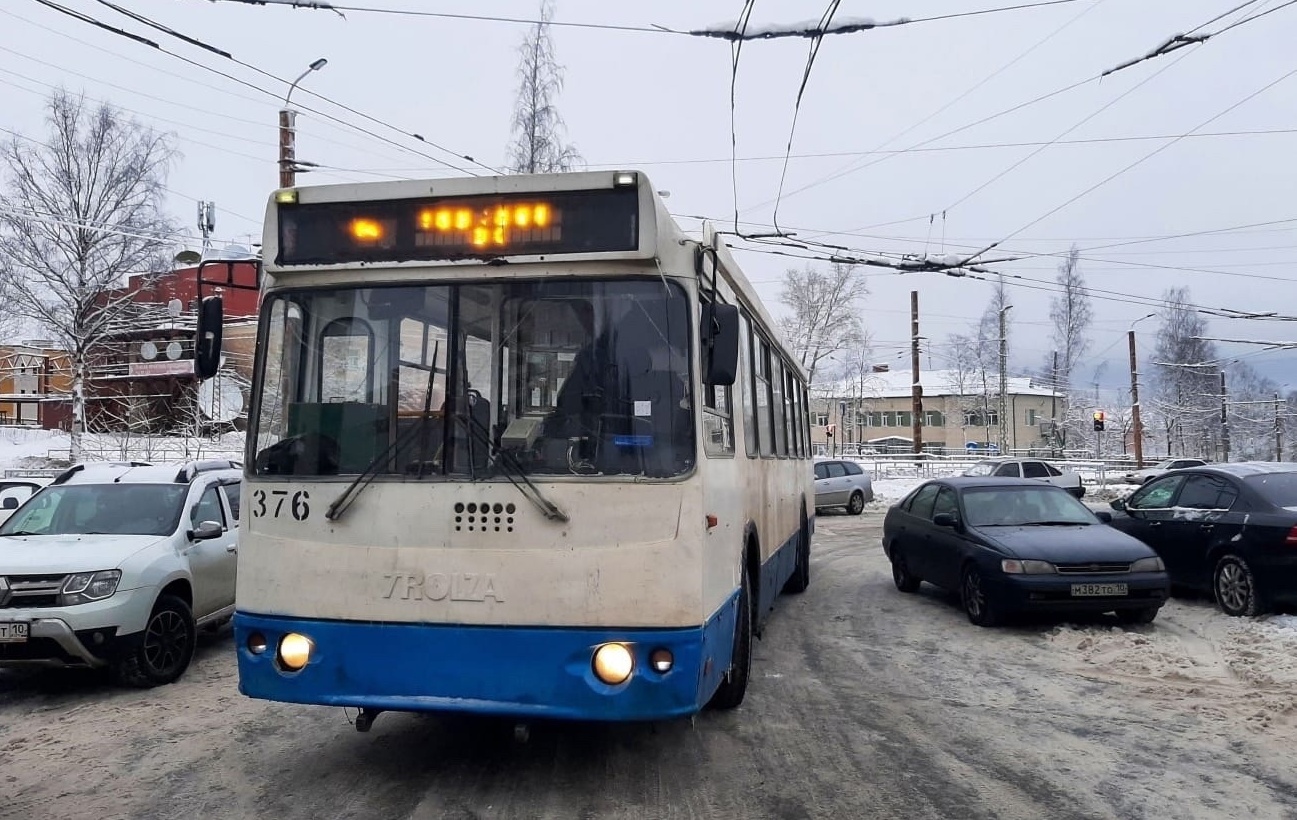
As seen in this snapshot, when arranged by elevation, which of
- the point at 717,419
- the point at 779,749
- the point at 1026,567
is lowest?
the point at 779,749

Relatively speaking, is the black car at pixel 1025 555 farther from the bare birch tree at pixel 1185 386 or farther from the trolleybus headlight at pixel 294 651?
the bare birch tree at pixel 1185 386

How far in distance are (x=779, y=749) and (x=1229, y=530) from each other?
6.38 m

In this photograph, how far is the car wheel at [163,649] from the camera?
7.01 m

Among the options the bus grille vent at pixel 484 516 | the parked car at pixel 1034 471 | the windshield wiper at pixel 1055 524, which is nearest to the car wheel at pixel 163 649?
the bus grille vent at pixel 484 516

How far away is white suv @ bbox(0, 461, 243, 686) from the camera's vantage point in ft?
21.8

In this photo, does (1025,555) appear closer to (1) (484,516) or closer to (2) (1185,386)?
(1) (484,516)

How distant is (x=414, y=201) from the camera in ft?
15.7

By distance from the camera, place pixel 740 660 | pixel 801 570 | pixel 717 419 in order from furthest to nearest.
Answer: pixel 801 570 < pixel 740 660 < pixel 717 419

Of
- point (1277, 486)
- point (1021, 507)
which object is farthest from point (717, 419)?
point (1277, 486)

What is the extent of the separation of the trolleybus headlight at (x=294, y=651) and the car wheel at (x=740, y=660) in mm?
2519

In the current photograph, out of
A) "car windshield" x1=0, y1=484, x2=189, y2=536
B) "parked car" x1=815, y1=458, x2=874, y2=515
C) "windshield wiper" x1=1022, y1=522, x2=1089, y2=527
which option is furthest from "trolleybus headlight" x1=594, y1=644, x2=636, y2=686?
"parked car" x1=815, y1=458, x2=874, y2=515

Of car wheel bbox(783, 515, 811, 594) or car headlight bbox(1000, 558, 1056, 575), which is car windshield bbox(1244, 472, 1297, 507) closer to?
car headlight bbox(1000, 558, 1056, 575)

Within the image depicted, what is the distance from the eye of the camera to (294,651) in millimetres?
4574

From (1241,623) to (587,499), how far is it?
738 cm
